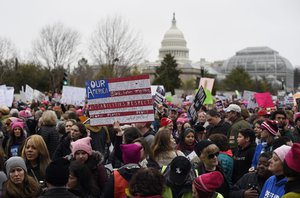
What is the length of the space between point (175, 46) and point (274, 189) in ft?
471

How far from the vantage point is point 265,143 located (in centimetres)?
764

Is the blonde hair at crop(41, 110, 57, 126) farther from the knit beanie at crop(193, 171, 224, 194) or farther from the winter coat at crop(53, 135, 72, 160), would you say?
the knit beanie at crop(193, 171, 224, 194)

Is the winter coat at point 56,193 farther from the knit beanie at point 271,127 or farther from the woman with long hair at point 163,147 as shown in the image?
the knit beanie at point 271,127

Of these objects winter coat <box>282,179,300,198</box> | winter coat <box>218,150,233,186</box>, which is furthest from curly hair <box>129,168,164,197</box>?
winter coat <box>218,150,233,186</box>

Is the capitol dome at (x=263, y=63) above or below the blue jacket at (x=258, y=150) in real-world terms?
above

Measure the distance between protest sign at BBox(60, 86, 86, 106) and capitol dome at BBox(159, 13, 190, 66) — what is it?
422 ft

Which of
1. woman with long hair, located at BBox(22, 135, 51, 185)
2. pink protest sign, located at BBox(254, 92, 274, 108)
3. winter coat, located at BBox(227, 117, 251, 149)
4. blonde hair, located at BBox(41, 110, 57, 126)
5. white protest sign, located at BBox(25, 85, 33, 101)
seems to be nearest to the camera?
woman with long hair, located at BBox(22, 135, 51, 185)

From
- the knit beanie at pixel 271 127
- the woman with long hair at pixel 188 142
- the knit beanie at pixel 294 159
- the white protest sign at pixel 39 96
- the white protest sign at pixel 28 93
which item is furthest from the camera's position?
the white protest sign at pixel 39 96

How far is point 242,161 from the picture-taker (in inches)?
300

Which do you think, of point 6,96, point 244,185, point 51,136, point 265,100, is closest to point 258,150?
point 244,185

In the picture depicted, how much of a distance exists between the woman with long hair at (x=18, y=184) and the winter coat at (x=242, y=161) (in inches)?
120

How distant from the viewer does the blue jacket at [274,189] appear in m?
5.01

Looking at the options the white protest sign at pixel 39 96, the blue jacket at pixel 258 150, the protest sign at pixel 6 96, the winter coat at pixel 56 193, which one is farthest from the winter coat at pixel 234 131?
the white protest sign at pixel 39 96

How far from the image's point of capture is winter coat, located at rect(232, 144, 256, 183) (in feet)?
24.6
